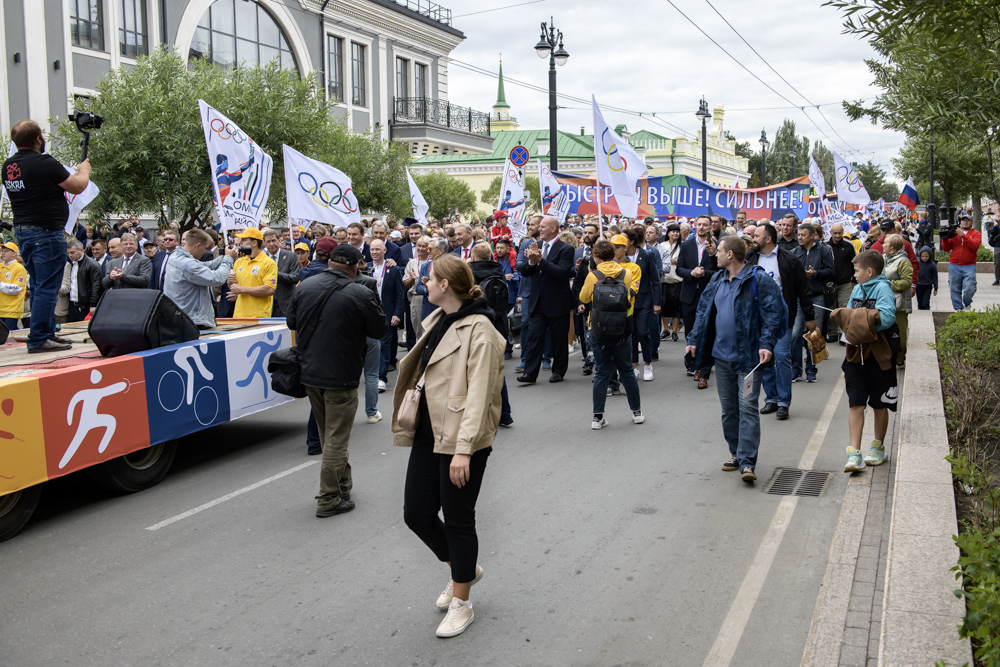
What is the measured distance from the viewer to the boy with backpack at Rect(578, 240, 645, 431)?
27.4 feet

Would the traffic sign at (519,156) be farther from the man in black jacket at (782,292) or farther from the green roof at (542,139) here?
the green roof at (542,139)

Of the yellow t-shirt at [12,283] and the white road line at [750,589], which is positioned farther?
the yellow t-shirt at [12,283]

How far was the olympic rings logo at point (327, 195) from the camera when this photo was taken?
1184 centimetres

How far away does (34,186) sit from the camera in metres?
6.75

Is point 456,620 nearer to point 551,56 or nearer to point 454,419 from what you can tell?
point 454,419

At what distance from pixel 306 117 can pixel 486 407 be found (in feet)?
69.5

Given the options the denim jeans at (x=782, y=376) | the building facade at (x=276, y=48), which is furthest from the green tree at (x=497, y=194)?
the denim jeans at (x=782, y=376)

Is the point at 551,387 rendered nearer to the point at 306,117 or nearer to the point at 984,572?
the point at 984,572

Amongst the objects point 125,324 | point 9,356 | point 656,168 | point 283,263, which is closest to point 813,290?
point 283,263

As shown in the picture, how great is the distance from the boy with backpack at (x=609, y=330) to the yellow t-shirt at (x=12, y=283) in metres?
7.86

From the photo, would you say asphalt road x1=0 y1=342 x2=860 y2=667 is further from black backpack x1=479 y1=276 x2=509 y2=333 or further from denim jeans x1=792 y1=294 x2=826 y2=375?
denim jeans x1=792 y1=294 x2=826 y2=375

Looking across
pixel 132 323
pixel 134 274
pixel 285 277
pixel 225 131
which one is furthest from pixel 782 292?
pixel 134 274

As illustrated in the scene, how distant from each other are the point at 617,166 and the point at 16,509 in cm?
1048

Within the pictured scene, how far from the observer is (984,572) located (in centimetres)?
333
